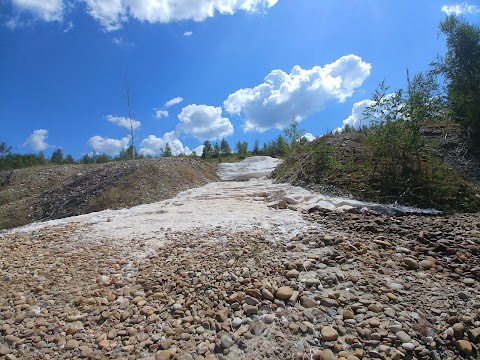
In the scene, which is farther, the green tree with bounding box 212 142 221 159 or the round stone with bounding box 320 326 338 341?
the green tree with bounding box 212 142 221 159

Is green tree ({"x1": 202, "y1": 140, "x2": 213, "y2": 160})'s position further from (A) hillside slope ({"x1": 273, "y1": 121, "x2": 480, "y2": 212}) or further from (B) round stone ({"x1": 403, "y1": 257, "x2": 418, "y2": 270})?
(B) round stone ({"x1": 403, "y1": 257, "x2": 418, "y2": 270})

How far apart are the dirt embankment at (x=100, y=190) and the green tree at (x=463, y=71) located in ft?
33.6

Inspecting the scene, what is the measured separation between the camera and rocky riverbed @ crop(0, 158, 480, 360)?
2.43 m

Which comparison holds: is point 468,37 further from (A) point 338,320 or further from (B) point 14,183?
(B) point 14,183

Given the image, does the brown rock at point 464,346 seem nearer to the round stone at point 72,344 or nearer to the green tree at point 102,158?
the round stone at point 72,344

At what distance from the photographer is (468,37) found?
11.4m

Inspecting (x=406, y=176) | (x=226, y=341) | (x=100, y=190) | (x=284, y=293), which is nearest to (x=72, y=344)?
(x=226, y=341)

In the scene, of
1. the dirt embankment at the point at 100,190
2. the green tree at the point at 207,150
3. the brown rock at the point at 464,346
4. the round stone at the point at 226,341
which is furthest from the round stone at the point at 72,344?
the green tree at the point at 207,150

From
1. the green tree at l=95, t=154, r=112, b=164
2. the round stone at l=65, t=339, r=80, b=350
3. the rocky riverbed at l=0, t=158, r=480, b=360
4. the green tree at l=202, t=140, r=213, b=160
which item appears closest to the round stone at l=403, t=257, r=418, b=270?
the rocky riverbed at l=0, t=158, r=480, b=360

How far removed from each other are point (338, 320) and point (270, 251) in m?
1.43

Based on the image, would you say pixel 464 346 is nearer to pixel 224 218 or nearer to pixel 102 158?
pixel 224 218

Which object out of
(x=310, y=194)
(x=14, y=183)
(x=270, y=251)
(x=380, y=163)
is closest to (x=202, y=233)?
(x=270, y=251)

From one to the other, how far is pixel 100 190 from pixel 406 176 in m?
10.5

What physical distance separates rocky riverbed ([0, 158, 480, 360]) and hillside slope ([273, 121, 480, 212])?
134cm
